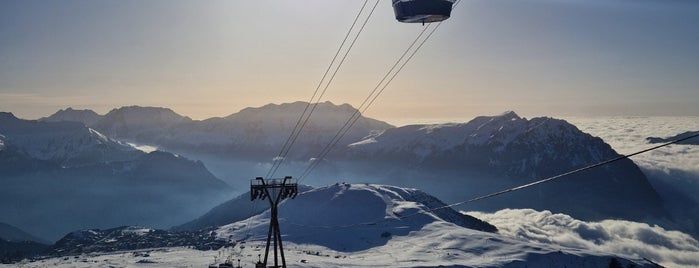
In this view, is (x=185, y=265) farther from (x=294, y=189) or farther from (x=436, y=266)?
(x=294, y=189)

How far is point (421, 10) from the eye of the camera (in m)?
51.7

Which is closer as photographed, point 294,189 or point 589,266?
point 294,189

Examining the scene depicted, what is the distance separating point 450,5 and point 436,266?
5547 inches

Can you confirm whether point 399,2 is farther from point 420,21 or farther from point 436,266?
point 436,266

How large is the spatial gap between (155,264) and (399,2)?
166772 mm

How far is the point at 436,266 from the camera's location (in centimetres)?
18250

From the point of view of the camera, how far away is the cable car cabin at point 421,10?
5166 centimetres

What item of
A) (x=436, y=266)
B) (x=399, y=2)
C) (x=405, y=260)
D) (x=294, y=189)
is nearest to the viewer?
(x=399, y=2)

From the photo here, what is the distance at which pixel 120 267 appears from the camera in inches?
7643

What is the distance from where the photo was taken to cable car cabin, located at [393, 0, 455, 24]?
51656 mm

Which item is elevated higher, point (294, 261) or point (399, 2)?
point (399, 2)

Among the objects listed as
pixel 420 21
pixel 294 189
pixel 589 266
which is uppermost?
pixel 420 21

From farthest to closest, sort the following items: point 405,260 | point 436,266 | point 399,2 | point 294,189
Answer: point 405,260 → point 436,266 → point 294,189 → point 399,2

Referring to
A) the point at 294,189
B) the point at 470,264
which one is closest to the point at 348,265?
the point at 470,264
